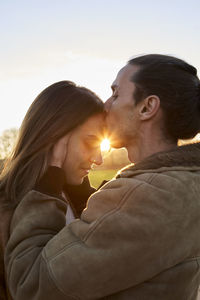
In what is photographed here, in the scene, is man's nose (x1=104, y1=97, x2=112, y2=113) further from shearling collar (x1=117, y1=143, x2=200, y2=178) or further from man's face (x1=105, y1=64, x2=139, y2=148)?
shearling collar (x1=117, y1=143, x2=200, y2=178)

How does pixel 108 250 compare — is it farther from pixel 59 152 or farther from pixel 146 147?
pixel 59 152

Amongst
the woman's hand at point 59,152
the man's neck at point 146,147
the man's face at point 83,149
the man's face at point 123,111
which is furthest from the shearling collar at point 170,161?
the man's face at point 83,149

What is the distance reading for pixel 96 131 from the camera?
2.75 meters

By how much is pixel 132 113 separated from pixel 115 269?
45.5 inches

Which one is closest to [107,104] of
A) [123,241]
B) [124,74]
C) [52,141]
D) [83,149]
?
[124,74]

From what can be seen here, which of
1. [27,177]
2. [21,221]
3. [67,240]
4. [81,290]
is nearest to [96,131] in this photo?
[27,177]

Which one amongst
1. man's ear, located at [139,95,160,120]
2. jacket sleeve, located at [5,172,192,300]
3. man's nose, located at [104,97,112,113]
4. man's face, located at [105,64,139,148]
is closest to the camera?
jacket sleeve, located at [5,172,192,300]

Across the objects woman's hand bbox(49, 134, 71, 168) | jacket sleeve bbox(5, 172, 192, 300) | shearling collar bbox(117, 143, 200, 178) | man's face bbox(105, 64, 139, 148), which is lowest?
jacket sleeve bbox(5, 172, 192, 300)

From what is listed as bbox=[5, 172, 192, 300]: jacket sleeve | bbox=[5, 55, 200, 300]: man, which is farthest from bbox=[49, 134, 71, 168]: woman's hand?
bbox=[5, 172, 192, 300]: jacket sleeve

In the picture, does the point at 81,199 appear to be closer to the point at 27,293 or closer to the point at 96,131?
the point at 96,131

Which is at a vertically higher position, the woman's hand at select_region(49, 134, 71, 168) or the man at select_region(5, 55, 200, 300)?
the woman's hand at select_region(49, 134, 71, 168)

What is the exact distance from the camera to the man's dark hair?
217 cm

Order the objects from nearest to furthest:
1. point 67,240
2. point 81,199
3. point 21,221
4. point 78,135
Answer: point 67,240
point 21,221
point 78,135
point 81,199

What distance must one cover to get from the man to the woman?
29 cm
